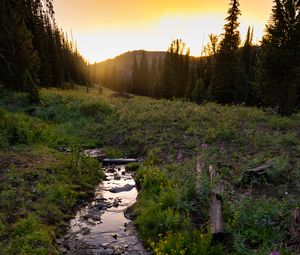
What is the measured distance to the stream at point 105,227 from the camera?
775 centimetres

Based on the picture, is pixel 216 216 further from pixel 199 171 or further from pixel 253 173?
pixel 253 173

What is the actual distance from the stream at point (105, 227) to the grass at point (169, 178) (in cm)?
37

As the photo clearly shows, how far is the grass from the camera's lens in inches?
276

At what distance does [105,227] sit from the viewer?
894cm

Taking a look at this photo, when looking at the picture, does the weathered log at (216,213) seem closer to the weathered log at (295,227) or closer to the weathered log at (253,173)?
the weathered log at (295,227)

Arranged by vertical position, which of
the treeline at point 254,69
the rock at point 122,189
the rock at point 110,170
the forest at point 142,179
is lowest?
the rock at point 110,170

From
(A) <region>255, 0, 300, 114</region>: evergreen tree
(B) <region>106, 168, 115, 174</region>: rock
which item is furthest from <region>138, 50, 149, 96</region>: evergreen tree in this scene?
(B) <region>106, 168, 115, 174</region>: rock

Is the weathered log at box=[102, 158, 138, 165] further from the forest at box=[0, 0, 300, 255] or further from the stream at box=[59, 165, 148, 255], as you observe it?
the stream at box=[59, 165, 148, 255]

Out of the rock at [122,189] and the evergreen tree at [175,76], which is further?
the evergreen tree at [175,76]

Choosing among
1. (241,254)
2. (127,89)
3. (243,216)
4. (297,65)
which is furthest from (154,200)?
(127,89)

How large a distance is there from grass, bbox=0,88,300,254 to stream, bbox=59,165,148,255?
371mm

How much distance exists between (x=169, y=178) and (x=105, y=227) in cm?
317

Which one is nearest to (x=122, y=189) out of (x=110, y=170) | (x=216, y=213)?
(x=110, y=170)

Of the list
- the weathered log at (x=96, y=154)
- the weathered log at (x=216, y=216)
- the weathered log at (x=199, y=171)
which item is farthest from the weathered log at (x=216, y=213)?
the weathered log at (x=96, y=154)
